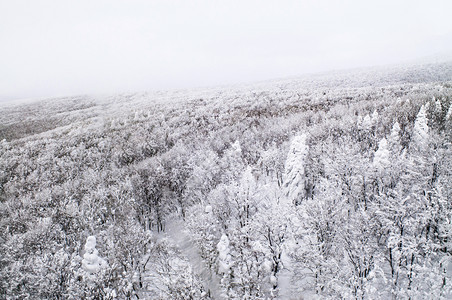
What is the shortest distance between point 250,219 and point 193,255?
12.7 meters

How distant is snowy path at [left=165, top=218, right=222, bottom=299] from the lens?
104 ft

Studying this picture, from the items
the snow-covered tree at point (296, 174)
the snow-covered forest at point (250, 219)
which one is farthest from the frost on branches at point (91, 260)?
the snow-covered tree at point (296, 174)

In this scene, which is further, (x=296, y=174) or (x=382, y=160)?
(x=296, y=174)

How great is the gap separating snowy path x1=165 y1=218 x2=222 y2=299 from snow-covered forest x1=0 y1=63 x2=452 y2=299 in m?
0.21

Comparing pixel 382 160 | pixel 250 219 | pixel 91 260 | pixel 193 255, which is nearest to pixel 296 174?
pixel 250 219

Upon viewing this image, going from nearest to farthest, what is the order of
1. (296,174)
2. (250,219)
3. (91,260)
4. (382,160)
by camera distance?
1. (91,260)
2. (382,160)
3. (250,219)
4. (296,174)

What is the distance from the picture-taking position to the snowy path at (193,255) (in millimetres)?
31584

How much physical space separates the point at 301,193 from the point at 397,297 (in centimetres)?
1910

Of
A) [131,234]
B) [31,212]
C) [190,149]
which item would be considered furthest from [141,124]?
[131,234]

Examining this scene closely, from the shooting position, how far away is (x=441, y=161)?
24.9 m

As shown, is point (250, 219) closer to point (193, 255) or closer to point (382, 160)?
Result: point (193, 255)

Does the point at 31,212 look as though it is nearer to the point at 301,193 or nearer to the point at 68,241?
the point at 68,241

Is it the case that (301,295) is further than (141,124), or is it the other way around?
(141,124)

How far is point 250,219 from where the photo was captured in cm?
3231
